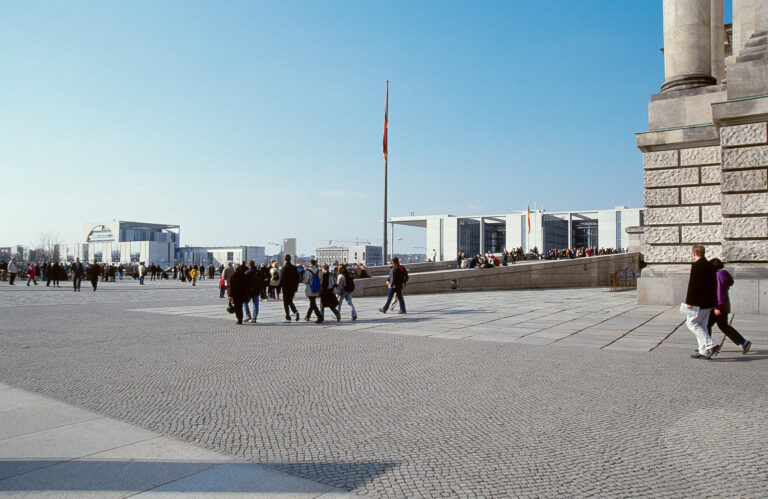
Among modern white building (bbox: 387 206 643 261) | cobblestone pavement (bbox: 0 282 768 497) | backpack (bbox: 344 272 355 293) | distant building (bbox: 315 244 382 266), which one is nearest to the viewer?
cobblestone pavement (bbox: 0 282 768 497)

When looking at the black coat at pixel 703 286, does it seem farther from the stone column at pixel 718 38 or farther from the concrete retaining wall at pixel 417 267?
the concrete retaining wall at pixel 417 267

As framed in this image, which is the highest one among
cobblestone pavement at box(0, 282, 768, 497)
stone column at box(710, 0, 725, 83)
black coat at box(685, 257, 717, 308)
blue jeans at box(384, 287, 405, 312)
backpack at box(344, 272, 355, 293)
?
stone column at box(710, 0, 725, 83)

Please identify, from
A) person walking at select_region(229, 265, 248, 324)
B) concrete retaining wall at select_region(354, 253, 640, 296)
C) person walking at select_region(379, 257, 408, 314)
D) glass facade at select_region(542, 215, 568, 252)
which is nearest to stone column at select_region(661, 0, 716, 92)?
person walking at select_region(379, 257, 408, 314)

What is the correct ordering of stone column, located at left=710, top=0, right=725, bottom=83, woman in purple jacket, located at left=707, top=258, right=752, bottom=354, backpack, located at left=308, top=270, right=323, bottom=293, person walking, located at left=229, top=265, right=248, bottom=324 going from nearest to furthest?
1. woman in purple jacket, located at left=707, top=258, right=752, bottom=354
2. person walking, located at left=229, top=265, right=248, bottom=324
3. backpack, located at left=308, top=270, right=323, bottom=293
4. stone column, located at left=710, top=0, right=725, bottom=83

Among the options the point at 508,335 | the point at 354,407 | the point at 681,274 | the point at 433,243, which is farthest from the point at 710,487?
the point at 433,243

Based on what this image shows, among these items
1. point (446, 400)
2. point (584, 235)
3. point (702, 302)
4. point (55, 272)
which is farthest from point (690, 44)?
point (584, 235)

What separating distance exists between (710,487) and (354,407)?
2.94 m

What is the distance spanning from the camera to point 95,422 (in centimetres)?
475

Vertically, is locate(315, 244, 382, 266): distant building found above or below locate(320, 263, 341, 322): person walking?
above

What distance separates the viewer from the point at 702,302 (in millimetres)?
7527

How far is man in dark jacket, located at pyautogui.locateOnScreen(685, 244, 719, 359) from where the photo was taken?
7512 millimetres

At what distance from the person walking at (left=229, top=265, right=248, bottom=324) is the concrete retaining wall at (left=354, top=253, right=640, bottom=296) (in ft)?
31.7

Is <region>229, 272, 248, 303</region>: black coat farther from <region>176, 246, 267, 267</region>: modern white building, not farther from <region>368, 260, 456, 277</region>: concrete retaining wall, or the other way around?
<region>176, 246, 267, 267</region>: modern white building

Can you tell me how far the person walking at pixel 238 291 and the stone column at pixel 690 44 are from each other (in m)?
12.6
